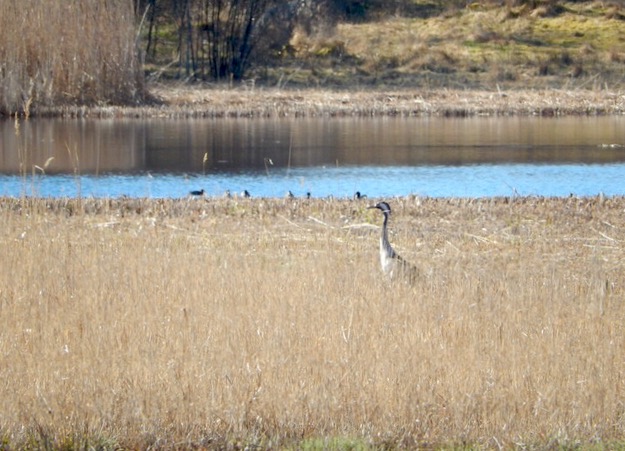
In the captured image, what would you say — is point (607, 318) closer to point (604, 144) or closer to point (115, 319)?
point (115, 319)

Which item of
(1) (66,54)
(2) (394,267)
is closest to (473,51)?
(1) (66,54)

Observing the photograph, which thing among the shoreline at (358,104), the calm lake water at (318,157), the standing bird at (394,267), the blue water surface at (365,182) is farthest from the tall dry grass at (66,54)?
the standing bird at (394,267)

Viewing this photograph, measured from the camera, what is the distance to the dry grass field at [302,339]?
20.5ft

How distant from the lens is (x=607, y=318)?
7941 mm

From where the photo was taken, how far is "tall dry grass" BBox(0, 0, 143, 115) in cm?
2331

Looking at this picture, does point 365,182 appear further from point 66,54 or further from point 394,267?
point 66,54

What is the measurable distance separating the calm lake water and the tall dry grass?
52.6 inches

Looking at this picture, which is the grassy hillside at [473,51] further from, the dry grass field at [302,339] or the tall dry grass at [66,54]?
the dry grass field at [302,339]

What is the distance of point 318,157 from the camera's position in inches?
715

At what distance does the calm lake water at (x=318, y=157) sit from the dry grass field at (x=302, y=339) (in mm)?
2990

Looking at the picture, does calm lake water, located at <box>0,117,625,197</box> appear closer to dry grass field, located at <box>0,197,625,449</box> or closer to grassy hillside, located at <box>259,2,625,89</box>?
dry grass field, located at <box>0,197,625,449</box>

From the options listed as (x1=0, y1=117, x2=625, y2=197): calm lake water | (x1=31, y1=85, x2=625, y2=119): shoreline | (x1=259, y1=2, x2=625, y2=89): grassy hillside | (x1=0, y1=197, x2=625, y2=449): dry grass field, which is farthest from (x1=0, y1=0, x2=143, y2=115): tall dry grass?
(x1=0, y1=197, x2=625, y2=449): dry grass field

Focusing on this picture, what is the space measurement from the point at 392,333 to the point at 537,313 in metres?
1.21

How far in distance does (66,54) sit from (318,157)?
8.44 m
